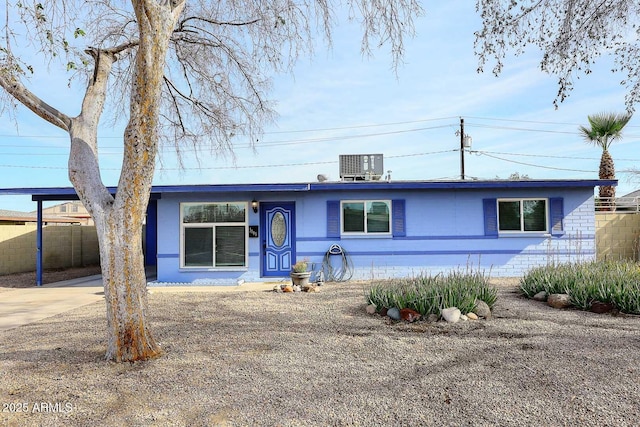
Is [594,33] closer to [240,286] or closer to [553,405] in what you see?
[553,405]

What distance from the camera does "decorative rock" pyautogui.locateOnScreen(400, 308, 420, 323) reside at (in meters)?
6.00

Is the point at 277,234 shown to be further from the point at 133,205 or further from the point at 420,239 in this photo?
the point at 133,205

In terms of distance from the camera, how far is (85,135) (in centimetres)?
487

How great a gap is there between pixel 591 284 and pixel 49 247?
17.5 m

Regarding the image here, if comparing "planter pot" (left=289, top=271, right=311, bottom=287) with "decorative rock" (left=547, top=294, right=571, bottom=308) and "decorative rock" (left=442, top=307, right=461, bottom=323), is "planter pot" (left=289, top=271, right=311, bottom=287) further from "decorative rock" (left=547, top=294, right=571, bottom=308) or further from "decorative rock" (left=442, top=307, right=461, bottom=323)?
"decorative rock" (left=547, top=294, right=571, bottom=308)

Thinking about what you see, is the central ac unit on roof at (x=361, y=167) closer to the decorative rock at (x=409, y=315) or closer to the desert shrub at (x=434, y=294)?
the desert shrub at (x=434, y=294)

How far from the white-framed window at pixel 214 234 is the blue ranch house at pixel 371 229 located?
28mm

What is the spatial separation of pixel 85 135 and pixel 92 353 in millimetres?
2582

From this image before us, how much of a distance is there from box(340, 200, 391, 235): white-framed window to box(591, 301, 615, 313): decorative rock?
17.5 feet

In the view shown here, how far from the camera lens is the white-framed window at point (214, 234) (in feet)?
36.8

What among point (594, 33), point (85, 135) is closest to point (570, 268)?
point (594, 33)

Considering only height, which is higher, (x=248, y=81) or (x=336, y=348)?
(x=248, y=81)

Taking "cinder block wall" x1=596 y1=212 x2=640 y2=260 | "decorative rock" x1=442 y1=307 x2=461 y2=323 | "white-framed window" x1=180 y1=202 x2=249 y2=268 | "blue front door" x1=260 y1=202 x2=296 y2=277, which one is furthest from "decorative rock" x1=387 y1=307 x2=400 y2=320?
"cinder block wall" x1=596 y1=212 x2=640 y2=260

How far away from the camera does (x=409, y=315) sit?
602 centimetres
